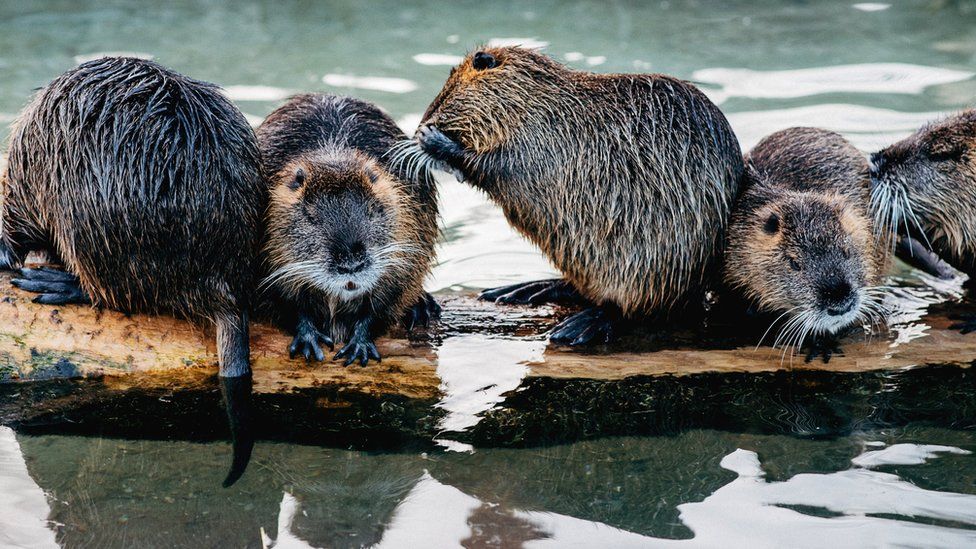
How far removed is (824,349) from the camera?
3850mm

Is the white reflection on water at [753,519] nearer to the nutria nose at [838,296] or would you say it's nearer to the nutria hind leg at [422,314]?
the nutria nose at [838,296]

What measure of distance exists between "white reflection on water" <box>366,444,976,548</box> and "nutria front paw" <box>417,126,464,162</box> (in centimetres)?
131

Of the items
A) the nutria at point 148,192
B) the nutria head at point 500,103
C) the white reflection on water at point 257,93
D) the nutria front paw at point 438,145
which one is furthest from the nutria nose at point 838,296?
the white reflection on water at point 257,93

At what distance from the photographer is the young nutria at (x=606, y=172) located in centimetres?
386

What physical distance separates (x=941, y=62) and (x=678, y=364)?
514 cm

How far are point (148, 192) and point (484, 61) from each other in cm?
141

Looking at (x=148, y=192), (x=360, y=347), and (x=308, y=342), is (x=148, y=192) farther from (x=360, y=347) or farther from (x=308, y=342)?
(x=360, y=347)

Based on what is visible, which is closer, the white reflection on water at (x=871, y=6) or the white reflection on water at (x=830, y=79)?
the white reflection on water at (x=830, y=79)

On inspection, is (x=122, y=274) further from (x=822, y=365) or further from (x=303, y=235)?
(x=822, y=365)

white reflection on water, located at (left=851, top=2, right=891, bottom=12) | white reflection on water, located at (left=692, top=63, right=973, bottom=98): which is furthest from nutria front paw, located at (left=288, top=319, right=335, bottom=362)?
white reflection on water, located at (left=851, top=2, right=891, bottom=12)

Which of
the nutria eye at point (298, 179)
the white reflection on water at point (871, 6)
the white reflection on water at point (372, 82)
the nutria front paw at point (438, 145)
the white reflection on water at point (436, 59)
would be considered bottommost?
the nutria eye at point (298, 179)

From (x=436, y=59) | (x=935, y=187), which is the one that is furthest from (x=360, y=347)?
(x=436, y=59)

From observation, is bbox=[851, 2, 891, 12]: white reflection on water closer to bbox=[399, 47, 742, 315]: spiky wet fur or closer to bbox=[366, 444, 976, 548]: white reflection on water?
bbox=[399, 47, 742, 315]: spiky wet fur

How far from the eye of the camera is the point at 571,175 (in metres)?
3.90
